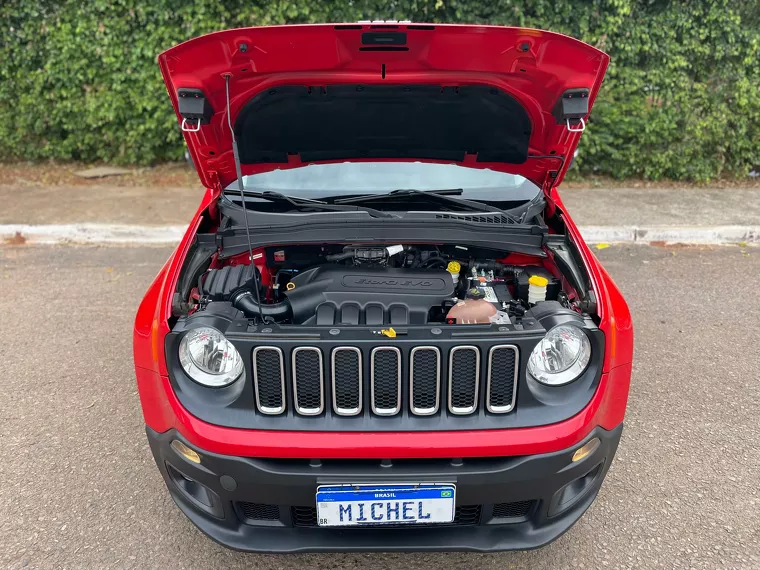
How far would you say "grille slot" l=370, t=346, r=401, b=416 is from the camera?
196 centimetres

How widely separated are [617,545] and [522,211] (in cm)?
165

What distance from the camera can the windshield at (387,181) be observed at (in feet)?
10.2

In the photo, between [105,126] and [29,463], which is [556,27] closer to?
[105,126]

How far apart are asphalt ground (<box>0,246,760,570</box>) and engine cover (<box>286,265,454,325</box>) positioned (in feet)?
3.36

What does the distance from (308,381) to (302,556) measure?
36.2 inches

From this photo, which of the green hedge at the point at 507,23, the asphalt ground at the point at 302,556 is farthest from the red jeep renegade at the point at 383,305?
the green hedge at the point at 507,23

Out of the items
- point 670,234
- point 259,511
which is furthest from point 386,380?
point 670,234

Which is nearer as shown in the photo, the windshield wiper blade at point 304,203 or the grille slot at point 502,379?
the grille slot at point 502,379

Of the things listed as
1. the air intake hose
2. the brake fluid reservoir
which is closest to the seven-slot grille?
the air intake hose

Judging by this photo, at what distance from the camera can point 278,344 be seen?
6.36 ft

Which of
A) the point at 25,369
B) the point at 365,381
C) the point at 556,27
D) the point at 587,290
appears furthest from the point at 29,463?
the point at 556,27

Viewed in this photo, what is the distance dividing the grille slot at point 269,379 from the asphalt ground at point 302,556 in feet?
2.73

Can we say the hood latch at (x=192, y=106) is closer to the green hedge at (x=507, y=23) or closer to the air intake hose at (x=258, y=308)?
the air intake hose at (x=258, y=308)

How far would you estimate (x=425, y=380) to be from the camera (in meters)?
1.98
